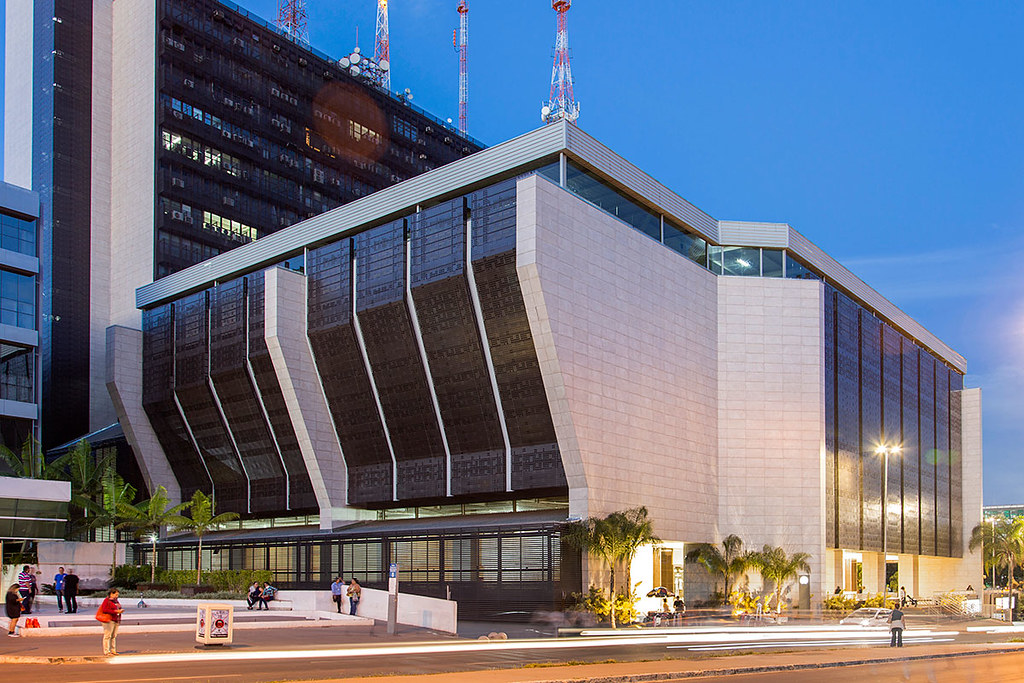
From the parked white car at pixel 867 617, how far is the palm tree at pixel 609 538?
1266cm

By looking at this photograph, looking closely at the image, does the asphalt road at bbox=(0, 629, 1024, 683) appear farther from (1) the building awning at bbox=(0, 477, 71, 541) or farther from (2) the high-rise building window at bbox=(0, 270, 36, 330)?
(2) the high-rise building window at bbox=(0, 270, 36, 330)

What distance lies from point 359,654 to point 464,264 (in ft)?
84.7

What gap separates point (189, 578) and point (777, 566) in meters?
34.1

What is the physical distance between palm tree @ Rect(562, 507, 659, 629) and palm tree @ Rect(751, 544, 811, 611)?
12.7 meters

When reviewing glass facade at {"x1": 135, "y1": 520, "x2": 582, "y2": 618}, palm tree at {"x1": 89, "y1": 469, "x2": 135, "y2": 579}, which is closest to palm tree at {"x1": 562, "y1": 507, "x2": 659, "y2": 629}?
glass facade at {"x1": 135, "y1": 520, "x2": 582, "y2": 618}

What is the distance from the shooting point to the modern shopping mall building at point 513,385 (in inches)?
1932

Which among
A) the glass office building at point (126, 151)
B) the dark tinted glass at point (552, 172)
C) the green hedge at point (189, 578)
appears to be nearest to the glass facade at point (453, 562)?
the green hedge at point (189, 578)

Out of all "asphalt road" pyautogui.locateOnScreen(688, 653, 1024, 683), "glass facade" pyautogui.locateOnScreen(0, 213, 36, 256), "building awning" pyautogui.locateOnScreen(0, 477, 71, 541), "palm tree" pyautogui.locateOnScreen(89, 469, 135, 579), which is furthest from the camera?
"glass facade" pyautogui.locateOnScreen(0, 213, 36, 256)

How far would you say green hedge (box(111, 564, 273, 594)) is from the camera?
54.2 m

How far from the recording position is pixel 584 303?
49750mm

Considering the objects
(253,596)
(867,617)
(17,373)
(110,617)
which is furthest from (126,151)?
(110,617)

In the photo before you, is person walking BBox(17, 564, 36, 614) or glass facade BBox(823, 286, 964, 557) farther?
glass facade BBox(823, 286, 964, 557)

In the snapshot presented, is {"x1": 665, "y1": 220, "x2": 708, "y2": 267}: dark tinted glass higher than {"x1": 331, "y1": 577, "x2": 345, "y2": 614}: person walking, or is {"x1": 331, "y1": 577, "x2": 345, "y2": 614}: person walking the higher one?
{"x1": 665, "y1": 220, "x2": 708, "y2": 267}: dark tinted glass

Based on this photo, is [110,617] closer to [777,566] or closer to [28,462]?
[777,566]
